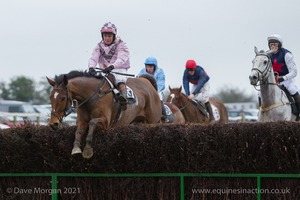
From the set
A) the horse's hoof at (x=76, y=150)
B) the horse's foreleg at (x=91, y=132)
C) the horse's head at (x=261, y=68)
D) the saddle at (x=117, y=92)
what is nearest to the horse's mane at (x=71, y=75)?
the saddle at (x=117, y=92)

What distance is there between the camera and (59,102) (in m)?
11.3

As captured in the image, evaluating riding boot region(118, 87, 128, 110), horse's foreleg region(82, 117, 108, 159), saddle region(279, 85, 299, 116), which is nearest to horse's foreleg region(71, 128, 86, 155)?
horse's foreleg region(82, 117, 108, 159)

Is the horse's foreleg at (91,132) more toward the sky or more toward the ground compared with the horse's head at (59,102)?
more toward the ground

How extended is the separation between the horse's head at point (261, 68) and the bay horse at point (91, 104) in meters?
2.08

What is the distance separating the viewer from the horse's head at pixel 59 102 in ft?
36.6

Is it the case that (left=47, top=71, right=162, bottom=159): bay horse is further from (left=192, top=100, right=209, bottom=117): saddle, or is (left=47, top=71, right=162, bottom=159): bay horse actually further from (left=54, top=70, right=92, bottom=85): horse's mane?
(left=192, top=100, right=209, bottom=117): saddle

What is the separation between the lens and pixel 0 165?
11.4 meters

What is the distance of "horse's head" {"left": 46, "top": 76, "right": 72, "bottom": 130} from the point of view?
11.2m

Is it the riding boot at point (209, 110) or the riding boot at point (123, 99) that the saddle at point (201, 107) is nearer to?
the riding boot at point (209, 110)

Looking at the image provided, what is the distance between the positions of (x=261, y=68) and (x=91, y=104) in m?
4.16

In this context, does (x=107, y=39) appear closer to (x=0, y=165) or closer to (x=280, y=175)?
(x=0, y=165)

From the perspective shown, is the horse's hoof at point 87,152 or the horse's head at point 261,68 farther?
the horse's head at point 261,68

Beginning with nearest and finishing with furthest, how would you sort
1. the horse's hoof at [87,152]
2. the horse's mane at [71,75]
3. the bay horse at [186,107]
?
the horse's hoof at [87,152] → the horse's mane at [71,75] → the bay horse at [186,107]

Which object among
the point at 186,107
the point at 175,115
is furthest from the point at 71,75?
the point at 186,107
